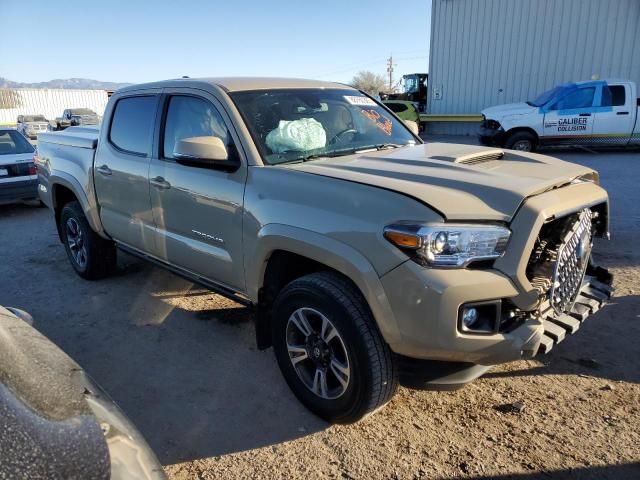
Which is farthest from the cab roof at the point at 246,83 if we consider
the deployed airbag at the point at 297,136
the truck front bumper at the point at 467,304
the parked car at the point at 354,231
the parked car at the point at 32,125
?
the parked car at the point at 32,125

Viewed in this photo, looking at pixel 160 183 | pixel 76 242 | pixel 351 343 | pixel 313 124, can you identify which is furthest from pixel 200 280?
pixel 76 242

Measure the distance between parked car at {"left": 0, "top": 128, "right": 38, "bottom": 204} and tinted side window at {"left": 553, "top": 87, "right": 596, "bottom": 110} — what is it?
1260cm

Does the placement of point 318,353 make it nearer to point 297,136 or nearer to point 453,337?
point 453,337

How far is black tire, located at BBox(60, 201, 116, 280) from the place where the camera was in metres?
5.10

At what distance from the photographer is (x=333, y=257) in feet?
8.35

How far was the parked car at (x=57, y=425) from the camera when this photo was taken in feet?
4.56

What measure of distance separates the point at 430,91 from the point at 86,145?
797 inches

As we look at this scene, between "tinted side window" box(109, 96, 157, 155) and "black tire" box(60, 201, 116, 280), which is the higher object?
"tinted side window" box(109, 96, 157, 155)

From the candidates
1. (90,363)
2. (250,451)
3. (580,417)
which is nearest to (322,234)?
(250,451)

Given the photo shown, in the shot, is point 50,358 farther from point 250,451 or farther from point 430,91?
point 430,91

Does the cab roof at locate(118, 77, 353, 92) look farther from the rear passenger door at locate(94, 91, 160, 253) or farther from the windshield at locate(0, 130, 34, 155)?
the windshield at locate(0, 130, 34, 155)

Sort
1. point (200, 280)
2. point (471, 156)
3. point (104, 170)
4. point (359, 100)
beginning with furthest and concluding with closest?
point (104, 170), point (359, 100), point (200, 280), point (471, 156)

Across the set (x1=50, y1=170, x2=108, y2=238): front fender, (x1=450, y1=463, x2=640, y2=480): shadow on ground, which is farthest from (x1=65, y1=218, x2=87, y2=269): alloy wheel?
(x1=450, y1=463, x2=640, y2=480): shadow on ground

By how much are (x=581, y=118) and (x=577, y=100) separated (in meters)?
0.50
